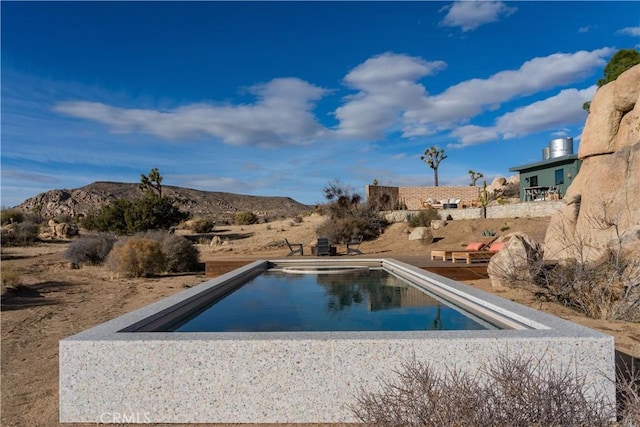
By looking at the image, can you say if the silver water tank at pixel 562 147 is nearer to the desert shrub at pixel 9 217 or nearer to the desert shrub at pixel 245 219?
the desert shrub at pixel 245 219

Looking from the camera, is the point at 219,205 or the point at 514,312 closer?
the point at 514,312

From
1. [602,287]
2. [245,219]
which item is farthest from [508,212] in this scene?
[245,219]

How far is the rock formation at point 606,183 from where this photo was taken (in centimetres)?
936

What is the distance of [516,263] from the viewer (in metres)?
9.23

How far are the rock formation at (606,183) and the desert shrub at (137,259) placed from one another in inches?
454

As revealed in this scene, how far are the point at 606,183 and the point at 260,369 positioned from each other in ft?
33.4

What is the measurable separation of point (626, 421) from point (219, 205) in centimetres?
7071

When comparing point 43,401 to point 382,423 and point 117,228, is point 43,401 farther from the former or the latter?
point 117,228

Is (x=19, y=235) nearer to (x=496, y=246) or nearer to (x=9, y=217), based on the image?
(x=9, y=217)

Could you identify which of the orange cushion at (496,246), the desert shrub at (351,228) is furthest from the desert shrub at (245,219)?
the orange cushion at (496,246)

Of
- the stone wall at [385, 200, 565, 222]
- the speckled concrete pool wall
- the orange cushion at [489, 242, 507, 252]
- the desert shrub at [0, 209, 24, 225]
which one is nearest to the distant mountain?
the desert shrub at [0, 209, 24, 225]

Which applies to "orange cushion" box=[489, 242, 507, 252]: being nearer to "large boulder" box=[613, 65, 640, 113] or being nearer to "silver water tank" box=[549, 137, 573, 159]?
"large boulder" box=[613, 65, 640, 113]

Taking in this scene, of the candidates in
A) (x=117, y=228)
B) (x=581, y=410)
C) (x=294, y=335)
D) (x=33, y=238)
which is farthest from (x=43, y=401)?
(x=33, y=238)

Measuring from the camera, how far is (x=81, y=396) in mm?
3486
